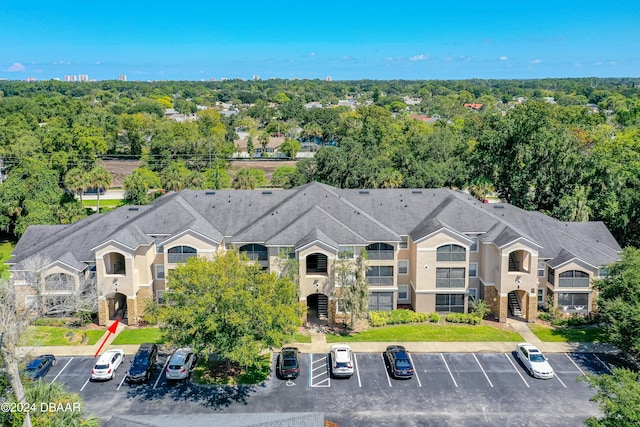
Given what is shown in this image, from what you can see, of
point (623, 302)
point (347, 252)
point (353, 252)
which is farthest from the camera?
point (353, 252)

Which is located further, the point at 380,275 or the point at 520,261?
the point at 380,275

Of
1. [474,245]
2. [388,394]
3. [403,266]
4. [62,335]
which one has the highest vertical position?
[474,245]

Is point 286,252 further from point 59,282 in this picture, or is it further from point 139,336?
point 59,282

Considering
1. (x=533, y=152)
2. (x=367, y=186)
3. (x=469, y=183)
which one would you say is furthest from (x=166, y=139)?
(x=533, y=152)

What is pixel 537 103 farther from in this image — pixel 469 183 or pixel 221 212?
pixel 221 212

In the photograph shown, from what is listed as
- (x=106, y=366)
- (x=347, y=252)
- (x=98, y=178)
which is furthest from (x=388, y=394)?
(x=98, y=178)
